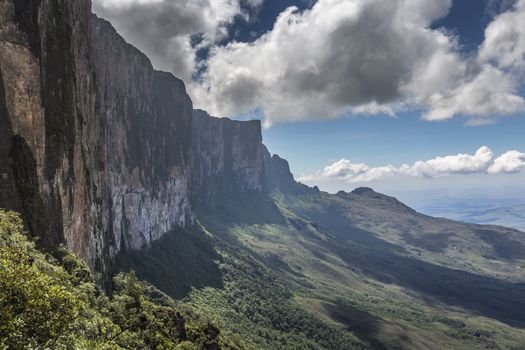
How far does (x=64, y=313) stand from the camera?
29.7m

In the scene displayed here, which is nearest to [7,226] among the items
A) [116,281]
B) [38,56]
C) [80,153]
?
[38,56]

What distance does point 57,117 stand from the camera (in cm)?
7469

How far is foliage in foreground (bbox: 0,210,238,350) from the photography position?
26938 millimetres

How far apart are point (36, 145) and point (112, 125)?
133 m

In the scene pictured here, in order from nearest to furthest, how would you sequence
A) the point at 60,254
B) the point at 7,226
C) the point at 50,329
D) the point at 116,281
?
the point at 50,329 < the point at 7,226 < the point at 60,254 < the point at 116,281

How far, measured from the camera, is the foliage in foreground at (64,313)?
26.9 metres

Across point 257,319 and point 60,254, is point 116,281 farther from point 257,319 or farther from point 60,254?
point 257,319

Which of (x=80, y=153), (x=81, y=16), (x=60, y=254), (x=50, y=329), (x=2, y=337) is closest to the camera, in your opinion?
(x=2, y=337)

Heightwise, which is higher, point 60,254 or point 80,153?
point 80,153

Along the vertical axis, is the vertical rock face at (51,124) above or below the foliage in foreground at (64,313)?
above

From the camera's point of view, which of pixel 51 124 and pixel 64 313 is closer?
pixel 64 313

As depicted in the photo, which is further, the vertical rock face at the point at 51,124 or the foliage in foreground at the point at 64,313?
the vertical rock face at the point at 51,124

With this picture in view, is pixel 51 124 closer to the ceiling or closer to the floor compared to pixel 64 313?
closer to the ceiling

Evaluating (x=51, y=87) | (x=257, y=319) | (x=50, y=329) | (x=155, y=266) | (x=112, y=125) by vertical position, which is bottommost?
(x=257, y=319)
